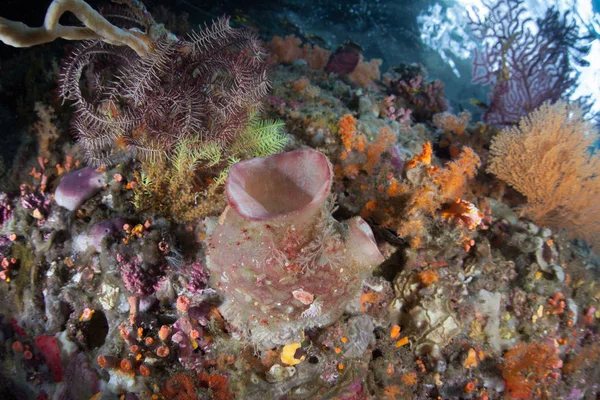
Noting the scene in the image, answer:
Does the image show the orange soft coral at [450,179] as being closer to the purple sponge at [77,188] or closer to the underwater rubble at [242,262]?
the underwater rubble at [242,262]

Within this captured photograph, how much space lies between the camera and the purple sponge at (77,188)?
3.43m

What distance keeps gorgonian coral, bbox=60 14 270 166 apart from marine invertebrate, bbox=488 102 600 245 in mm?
3844

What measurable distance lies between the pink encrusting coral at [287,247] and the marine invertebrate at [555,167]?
137 inches

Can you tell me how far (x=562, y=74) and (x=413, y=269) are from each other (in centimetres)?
668

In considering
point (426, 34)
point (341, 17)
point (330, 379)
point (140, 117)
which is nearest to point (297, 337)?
point (330, 379)

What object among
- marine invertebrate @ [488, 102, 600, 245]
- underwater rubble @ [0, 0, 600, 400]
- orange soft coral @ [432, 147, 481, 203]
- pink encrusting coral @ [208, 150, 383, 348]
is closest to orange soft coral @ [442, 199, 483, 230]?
underwater rubble @ [0, 0, 600, 400]

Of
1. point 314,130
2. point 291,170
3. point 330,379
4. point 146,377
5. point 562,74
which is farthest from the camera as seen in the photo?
point 562,74

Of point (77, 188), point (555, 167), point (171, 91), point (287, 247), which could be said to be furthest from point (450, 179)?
point (77, 188)

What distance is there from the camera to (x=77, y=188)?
3449 mm

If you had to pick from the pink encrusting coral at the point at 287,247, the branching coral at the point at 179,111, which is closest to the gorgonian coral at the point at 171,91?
the branching coral at the point at 179,111

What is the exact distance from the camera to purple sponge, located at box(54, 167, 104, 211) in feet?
11.3

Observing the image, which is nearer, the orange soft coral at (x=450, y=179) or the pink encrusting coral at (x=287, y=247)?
the pink encrusting coral at (x=287, y=247)

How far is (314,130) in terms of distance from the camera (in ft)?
14.7

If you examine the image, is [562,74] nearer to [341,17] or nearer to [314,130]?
[314,130]
